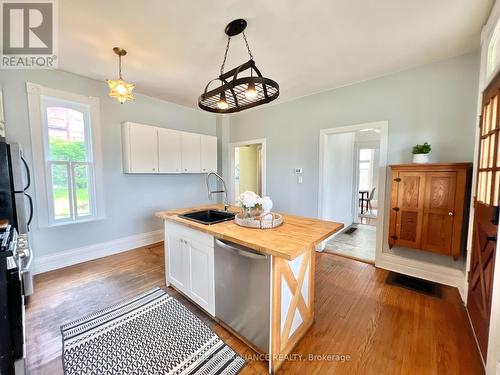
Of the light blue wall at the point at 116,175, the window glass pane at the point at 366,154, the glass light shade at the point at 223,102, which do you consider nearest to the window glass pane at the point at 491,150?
the glass light shade at the point at 223,102

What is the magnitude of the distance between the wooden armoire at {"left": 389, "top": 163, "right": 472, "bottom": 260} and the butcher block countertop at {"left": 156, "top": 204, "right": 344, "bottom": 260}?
133cm

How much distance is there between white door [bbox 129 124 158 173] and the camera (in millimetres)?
3340

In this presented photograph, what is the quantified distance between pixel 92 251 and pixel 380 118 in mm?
4659

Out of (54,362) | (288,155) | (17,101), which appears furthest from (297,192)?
(17,101)

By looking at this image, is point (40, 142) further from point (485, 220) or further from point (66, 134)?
point (485, 220)

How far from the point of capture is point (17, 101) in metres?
2.53

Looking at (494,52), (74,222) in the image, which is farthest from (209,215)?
(494,52)

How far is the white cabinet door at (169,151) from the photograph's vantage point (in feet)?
12.0

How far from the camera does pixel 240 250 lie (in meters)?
1.50

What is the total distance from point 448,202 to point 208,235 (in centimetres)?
256

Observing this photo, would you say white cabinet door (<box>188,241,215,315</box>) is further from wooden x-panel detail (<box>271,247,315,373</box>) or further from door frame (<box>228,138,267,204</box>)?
door frame (<box>228,138,267,204</box>)

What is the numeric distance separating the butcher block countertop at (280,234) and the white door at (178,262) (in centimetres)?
27

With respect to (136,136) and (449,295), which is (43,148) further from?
(449,295)

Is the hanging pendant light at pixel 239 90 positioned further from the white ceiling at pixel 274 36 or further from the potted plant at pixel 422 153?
the potted plant at pixel 422 153
